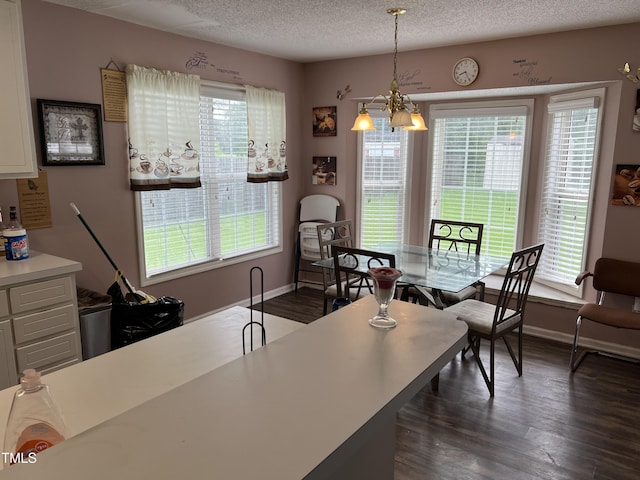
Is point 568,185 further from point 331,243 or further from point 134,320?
point 134,320

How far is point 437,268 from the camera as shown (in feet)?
11.0

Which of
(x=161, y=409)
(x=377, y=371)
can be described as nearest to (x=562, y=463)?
(x=377, y=371)

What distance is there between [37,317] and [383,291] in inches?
82.6

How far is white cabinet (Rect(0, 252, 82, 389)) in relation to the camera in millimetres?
2359

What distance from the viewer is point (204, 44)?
12.9 feet

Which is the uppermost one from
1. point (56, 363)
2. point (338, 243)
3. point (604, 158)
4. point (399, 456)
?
point (604, 158)

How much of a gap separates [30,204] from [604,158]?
414cm

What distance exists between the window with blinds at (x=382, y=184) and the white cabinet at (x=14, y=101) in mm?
3109

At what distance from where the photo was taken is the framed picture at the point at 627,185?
3.37 m

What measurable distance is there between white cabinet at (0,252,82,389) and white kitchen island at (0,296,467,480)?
189 centimetres

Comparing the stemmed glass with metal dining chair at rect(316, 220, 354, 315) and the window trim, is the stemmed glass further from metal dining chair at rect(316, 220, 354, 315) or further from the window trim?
the window trim

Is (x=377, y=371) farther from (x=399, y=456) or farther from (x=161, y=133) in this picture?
(x=161, y=133)

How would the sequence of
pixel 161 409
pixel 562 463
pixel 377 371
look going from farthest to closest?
pixel 562 463, pixel 377 371, pixel 161 409

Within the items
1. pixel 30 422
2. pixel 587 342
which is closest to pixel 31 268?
pixel 30 422
